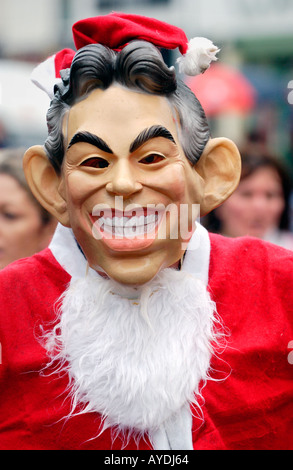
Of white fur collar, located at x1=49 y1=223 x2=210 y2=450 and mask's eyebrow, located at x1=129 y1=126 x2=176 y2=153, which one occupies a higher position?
mask's eyebrow, located at x1=129 y1=126 x2=176 y2=153

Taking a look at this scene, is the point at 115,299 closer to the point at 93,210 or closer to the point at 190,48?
the point at 93,210

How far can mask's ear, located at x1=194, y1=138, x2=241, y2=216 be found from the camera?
5.92ft

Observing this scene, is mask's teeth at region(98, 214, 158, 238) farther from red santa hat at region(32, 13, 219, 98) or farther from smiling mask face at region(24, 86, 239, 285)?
red santa hat at region(32, 13, 219, 98)

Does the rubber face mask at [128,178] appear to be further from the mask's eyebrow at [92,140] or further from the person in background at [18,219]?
the person in background at [18,219]

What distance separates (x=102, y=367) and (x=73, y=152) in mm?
548

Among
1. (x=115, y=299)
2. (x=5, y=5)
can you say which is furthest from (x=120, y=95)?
(x=5, y=5)

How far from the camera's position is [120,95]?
1674mm

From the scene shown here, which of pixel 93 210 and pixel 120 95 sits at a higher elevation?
pixel 120 95

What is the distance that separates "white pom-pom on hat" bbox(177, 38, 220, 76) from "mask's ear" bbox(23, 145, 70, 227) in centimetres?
44

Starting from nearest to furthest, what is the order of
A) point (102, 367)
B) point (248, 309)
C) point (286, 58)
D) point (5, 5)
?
point (102, 367), point (248, 309), point (286, 58), point (5, 5)

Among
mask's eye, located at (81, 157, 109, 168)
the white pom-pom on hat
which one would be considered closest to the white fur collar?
mask's eye, located at (81, 157, 109, 168)

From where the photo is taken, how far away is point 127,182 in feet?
5.29

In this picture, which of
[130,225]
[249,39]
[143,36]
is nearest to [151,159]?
[130,225]

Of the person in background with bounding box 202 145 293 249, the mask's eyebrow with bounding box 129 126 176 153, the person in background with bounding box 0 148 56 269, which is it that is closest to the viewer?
the mask's eyebrow with bounding box 129 126 176 153
